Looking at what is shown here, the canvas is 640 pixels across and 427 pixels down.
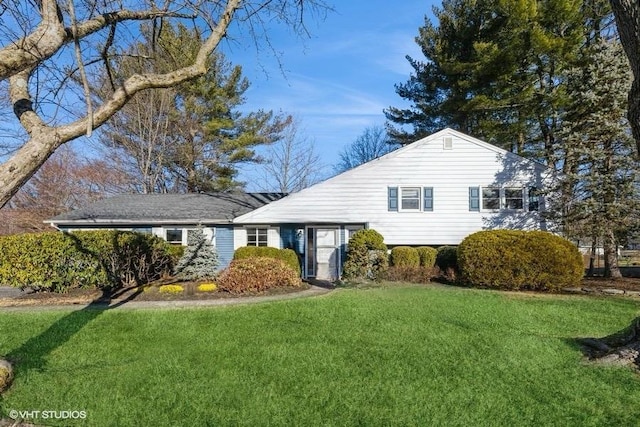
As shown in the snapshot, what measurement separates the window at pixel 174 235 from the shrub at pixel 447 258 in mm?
10604

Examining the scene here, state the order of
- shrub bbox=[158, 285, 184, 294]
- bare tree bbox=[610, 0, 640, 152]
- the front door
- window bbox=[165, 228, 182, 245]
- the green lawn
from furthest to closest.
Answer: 1. window bbox=[165, 228, 182, 245]
2. the front door
3. shrub bbox=[158, 285, 184, 294]
4. bare tree bbox=[610, 0, 640, 152]
5. the green lawn

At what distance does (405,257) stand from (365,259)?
5.43ft

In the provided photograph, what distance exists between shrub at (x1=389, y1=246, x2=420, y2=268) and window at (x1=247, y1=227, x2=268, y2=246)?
5.30m

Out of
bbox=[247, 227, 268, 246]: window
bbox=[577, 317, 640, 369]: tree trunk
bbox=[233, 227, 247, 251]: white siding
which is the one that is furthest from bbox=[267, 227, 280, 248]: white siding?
bbox=[577, 317, 640, 369]: tree trunk

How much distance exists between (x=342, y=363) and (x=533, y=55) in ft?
67.0

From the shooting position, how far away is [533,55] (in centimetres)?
2095

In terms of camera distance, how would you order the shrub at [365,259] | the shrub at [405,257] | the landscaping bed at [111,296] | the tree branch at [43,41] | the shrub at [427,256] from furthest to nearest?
the shrub at [427,256] → the shrub at [405,257] → the shrub at [365,259] → the landscaping bed at [111,296] → the tree branch at [43,41]

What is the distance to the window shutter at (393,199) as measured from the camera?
60.0 ft

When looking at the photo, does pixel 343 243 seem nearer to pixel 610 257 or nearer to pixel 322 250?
pixel 322 250

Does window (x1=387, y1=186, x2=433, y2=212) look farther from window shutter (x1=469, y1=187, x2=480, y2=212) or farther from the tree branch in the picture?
the tree branch

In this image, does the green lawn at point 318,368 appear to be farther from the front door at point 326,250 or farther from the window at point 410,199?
the window at point 410,199

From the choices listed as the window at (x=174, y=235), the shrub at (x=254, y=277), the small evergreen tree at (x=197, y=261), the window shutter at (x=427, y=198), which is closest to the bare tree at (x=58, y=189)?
the window at (x=174, y=235)

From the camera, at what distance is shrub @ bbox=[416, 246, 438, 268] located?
16809mm

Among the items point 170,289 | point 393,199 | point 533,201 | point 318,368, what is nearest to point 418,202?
point 393,199
